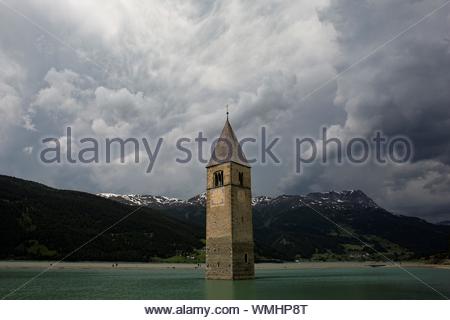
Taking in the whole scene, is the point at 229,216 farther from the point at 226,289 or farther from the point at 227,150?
the point at 226,289

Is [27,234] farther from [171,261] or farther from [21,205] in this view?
[171,261]

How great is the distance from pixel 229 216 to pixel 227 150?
32.7 feet

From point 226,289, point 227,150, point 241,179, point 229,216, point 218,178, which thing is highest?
point 227,150

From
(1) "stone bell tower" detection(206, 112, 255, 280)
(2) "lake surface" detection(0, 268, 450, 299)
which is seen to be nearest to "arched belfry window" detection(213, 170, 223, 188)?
(1) "stone bell tower" detection(206, 112, 255, 280)

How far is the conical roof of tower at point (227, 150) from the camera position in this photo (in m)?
57.6

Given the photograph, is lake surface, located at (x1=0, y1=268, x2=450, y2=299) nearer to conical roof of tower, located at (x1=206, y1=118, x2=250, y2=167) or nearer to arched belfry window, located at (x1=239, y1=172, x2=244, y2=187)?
arched belfry window, located at (x1=239, y1=172, x2=244, y2=187)

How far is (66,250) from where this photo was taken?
516ft

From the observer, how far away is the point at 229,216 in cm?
5338

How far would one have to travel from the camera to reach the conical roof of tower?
189 feet

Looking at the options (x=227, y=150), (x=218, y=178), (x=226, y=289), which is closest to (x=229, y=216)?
(x=218, y=178)

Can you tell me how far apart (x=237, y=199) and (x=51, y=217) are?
15356 centimetres

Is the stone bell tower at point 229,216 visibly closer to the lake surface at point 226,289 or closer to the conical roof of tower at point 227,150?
the conical roof of tower at point 227,150
